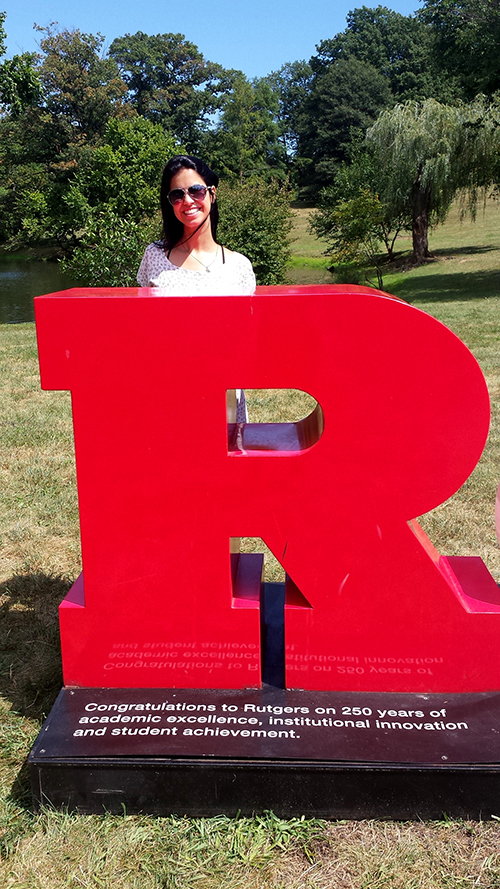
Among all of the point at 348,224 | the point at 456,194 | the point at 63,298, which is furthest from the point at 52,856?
the point at 456,194

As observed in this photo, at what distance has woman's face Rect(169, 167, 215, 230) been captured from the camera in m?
2.56

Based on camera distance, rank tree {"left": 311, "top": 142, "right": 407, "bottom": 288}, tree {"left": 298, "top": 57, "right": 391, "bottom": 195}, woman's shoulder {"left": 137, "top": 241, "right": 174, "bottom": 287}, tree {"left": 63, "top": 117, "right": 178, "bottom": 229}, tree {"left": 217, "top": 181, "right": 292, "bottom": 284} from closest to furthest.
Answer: woman's shoulder {"left": 137, "top": 241, "right": 174, "bottom": 287} → tree {"left": 217, "top": 181, "right": 292, "bottom": 284} → tree {"left": 311, "top": 142, "right": 407, "bottom": 288} → tree {"left": 63, "top": 117, "right": 178, "bottom": 229} → tree {"left": 298, "top": 57, "right": 391, "bottom": 195}

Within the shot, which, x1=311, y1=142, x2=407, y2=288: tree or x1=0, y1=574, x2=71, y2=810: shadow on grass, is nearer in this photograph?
x1=0, y1=574, x2=71, y2=810: shadow on grass

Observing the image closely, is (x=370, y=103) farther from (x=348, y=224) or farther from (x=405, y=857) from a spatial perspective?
(x=405, y=857)

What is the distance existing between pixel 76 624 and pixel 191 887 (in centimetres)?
92

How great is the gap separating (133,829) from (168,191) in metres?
2.25

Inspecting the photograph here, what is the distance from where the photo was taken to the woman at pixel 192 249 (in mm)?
2559

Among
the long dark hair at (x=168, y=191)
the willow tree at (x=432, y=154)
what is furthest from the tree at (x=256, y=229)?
the long dark hair at (x=168, y=191)

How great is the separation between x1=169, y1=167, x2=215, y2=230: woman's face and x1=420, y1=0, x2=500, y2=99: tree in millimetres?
15522

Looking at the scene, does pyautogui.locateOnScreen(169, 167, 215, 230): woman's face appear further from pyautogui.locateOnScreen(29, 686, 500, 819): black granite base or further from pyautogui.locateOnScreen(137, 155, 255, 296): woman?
pyautogui.locateOnScreen(29, 686, 500, 819): black granite base

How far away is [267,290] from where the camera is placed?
7.68 feet

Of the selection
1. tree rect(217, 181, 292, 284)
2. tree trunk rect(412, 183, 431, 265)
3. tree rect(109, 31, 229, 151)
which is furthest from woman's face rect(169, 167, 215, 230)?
tree rect(109, 31, 229, 151)

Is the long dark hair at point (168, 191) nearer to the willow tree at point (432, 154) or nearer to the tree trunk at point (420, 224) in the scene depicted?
the willow tree at point (432, 154)

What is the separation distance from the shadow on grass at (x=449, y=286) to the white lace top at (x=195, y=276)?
14.5 m
